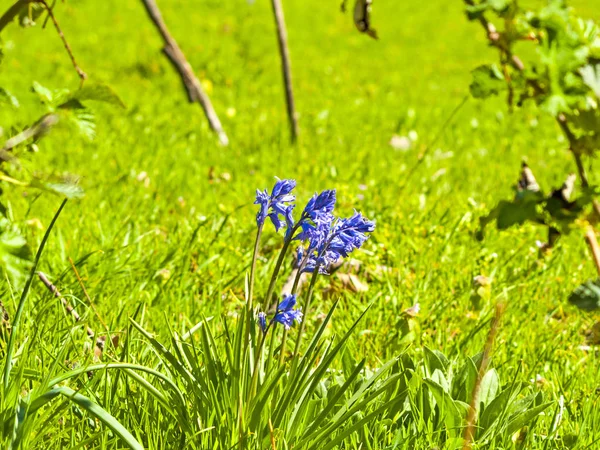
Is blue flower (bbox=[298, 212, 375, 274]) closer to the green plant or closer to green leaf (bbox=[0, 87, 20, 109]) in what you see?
the green plant

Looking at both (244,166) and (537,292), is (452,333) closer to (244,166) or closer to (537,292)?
(537,292)

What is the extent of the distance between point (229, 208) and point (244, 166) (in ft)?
2.70

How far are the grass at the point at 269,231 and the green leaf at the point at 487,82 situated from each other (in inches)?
28.7

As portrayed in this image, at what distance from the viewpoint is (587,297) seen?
1102 millimetres

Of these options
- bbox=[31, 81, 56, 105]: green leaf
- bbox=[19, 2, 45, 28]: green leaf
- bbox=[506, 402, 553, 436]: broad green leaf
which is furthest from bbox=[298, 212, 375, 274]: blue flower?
bbox=[19, 2, 45, 28]: green leaf

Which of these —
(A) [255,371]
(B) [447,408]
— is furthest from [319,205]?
(B) [447,408]

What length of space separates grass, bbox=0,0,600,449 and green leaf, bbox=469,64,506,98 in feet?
2.39

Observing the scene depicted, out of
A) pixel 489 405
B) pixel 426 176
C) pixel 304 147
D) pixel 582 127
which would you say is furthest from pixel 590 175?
pixel 582 127

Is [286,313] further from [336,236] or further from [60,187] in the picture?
[60,187]

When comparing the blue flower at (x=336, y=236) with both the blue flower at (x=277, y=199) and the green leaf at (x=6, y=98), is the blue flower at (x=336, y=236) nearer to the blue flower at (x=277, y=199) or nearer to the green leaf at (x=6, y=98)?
the blue flower at (x=277, y=199)

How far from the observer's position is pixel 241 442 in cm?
138

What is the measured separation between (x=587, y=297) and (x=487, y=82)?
0.38 metres

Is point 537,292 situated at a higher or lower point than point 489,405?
higher

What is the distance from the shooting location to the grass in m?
1.87
